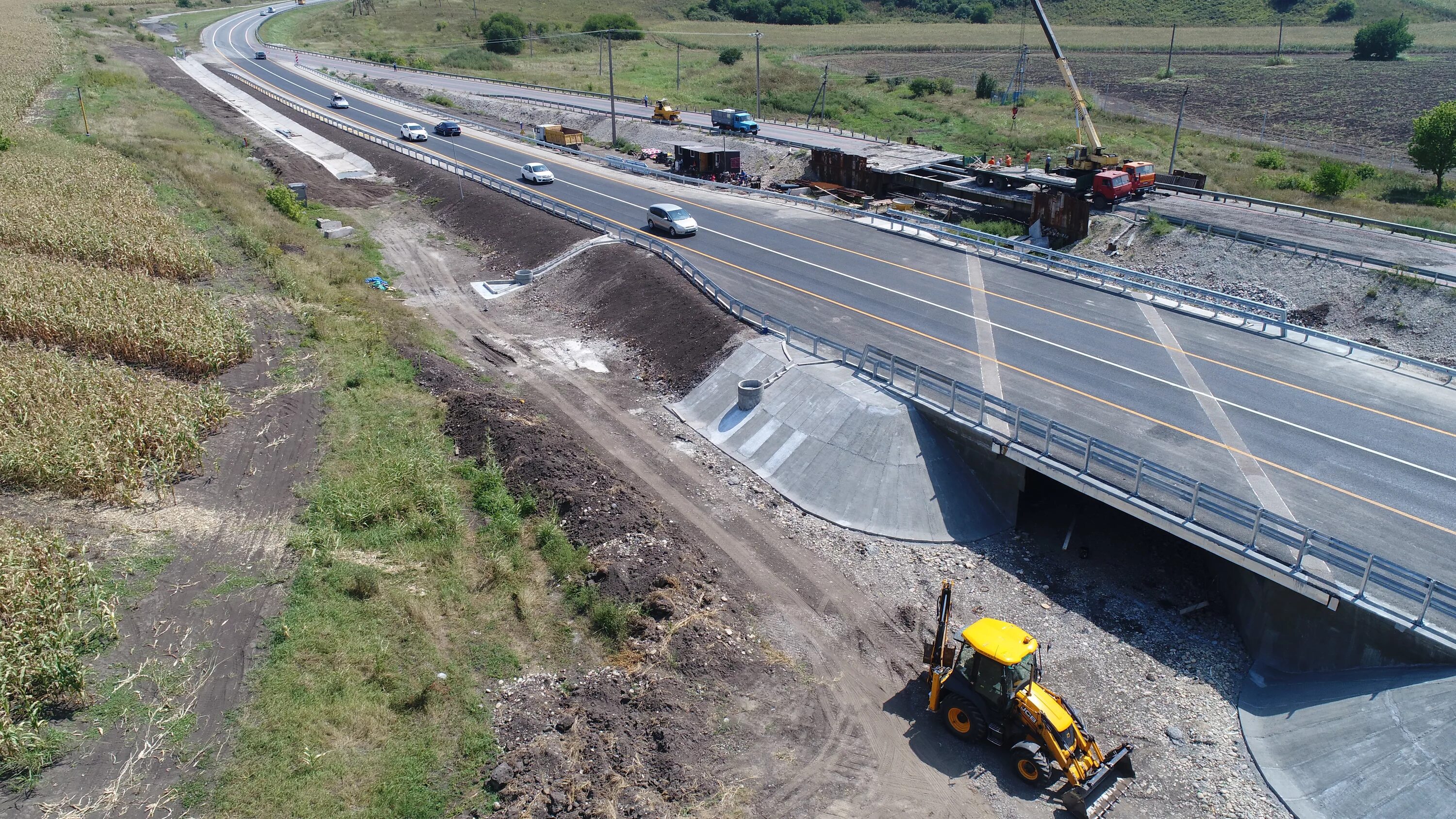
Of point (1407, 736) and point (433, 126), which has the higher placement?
point (433, 126)

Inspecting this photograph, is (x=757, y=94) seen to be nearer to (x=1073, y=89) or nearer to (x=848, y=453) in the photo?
(x=1073, y=89)

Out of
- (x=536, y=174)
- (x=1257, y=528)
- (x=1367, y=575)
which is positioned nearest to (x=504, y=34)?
(x=536, y=174)

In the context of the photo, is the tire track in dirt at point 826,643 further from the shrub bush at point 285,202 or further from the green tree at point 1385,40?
the green tree at point 1385,40

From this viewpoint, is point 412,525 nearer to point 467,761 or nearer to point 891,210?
point 467,761

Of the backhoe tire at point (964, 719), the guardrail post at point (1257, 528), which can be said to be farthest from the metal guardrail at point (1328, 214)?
the backhoe tire at point (964, 719)

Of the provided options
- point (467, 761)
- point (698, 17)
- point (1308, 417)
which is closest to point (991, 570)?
point (1308, 417)

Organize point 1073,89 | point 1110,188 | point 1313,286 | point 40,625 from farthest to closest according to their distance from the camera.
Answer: point 1073,89, point 1110,188, point 1313,286, point 40,625

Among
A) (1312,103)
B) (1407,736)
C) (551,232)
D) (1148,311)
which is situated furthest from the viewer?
(1312,103)
